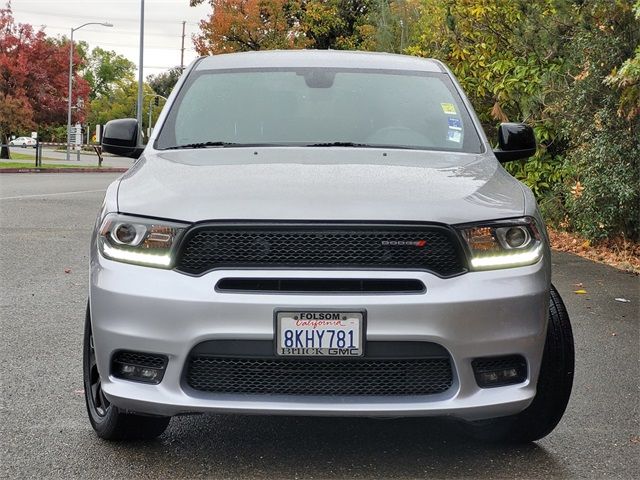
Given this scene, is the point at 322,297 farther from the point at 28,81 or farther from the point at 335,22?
the point at 28,81

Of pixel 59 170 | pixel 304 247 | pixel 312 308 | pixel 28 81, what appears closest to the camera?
pixel 312 308

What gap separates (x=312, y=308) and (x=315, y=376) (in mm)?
297

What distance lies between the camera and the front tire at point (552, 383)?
4.11 meters

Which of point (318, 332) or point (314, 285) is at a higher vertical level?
point (314, 285)

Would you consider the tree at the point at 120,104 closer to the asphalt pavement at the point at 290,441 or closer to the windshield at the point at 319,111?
the asphalt pavement at the point at 290,441

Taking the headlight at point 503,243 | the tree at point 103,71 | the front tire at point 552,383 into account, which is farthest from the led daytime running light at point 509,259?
the tree at point 103,71

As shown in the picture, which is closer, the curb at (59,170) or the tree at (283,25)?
the curb at (59,170)

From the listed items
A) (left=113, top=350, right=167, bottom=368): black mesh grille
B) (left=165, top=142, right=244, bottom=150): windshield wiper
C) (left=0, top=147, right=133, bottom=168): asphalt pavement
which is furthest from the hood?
(left=0, top=147, right=133, bottom=168): asphalt pavement

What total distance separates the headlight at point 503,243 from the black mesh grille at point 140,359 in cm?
123

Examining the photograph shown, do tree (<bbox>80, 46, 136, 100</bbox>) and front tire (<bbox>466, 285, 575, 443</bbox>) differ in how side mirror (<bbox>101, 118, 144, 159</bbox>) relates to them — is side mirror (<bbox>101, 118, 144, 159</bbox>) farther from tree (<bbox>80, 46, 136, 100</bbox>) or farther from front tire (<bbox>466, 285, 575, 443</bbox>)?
tree (<bbox>80, 46, 136, 100</bbox>)

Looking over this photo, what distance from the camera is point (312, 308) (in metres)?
3.57

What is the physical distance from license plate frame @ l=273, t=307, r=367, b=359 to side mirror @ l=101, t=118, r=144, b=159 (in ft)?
6.67

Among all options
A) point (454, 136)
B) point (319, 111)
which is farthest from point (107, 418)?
point (454, 136)

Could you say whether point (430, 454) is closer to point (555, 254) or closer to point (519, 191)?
point (519, 191)
